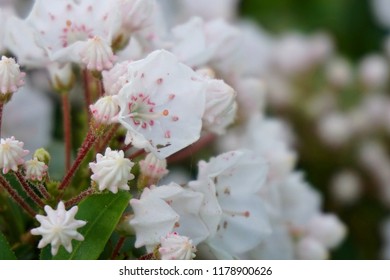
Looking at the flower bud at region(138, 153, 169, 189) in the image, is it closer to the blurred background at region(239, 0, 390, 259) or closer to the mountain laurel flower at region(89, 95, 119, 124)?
the mountain laurel flower at region(89, 95, 119, 124)

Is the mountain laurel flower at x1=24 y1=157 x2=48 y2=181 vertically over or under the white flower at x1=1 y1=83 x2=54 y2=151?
over

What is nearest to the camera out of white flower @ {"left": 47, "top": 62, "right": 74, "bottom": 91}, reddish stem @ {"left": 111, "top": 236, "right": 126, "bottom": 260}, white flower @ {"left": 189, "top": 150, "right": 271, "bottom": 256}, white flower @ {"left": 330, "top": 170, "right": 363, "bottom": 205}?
reddish stem @ {"left": 111, "top": 236, "right": 126, "bottom": 260}

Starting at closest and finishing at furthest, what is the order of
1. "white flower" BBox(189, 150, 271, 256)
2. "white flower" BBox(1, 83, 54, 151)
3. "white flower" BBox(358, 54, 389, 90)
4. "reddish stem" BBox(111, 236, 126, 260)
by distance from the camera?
1. "reddish stem" BBox(111, 236, 126, 260)
2. "white flower" BBox(189, 150, 271, 256)
3. "white flower" BBox(1, 83, 54, 151)
4. "white flower" BBox(358, 54, 389, 90)

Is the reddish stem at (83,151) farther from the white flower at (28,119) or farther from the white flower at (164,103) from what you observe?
the white flower at (28,119)

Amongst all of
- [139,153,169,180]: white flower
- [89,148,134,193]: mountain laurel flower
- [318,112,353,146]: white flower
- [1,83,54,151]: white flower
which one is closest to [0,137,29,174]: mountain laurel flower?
[89,148,134,193]: mountain laurel flower

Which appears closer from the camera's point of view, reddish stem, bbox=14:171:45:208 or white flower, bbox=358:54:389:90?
reddish stem, bbox=14:171:45:208

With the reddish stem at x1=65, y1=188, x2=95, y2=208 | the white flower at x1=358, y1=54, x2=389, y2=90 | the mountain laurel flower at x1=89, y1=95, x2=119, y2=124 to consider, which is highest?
the mountain laurel flower at x1=89, y1=95, x2=119, y2=124

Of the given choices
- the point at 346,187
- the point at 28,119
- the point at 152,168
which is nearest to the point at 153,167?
the point at 152,168
